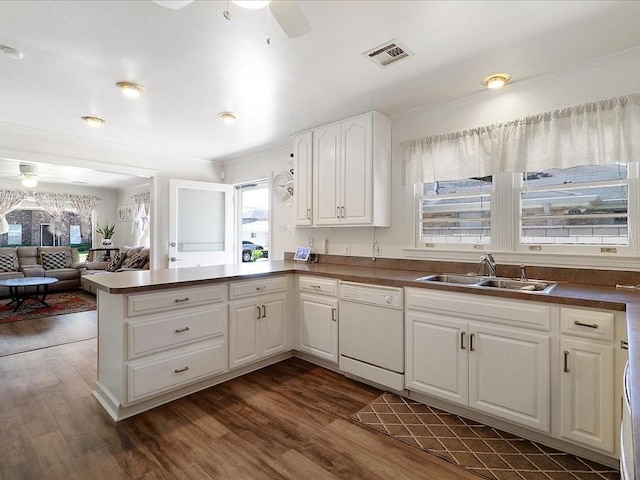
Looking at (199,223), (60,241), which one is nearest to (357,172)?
(199,223)

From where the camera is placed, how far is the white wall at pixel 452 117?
7.16ft

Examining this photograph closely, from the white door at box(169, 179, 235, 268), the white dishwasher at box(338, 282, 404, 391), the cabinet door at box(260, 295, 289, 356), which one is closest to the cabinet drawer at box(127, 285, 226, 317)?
the cabinet door at box(260, 295, 289, 356)

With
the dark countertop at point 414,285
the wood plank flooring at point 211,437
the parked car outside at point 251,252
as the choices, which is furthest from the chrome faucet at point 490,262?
the parked car outside at point 251,252

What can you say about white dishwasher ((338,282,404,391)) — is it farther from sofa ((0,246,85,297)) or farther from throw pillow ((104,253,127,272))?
sofa ((0,246,85,297))

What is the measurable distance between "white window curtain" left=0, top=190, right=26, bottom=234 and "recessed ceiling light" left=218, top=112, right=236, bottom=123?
6.76m

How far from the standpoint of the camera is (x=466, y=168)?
2727mm

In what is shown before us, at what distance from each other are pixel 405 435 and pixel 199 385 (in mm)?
1584

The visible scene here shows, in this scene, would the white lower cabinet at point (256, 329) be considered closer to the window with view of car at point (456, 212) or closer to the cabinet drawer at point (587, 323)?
the window with view of car at point (456, 212)

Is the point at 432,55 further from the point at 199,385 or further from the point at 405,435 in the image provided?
the point at 199,385

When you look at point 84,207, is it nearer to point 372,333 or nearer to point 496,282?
point 372,333

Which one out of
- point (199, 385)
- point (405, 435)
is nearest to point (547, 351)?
point (405, 435)

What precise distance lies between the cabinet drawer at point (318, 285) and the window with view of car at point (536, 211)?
905mm

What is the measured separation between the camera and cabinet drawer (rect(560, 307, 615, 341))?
1701 millimetres

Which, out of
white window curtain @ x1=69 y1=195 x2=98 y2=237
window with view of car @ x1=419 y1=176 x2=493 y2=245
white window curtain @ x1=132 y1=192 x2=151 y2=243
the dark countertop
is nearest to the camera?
the dark countertop
